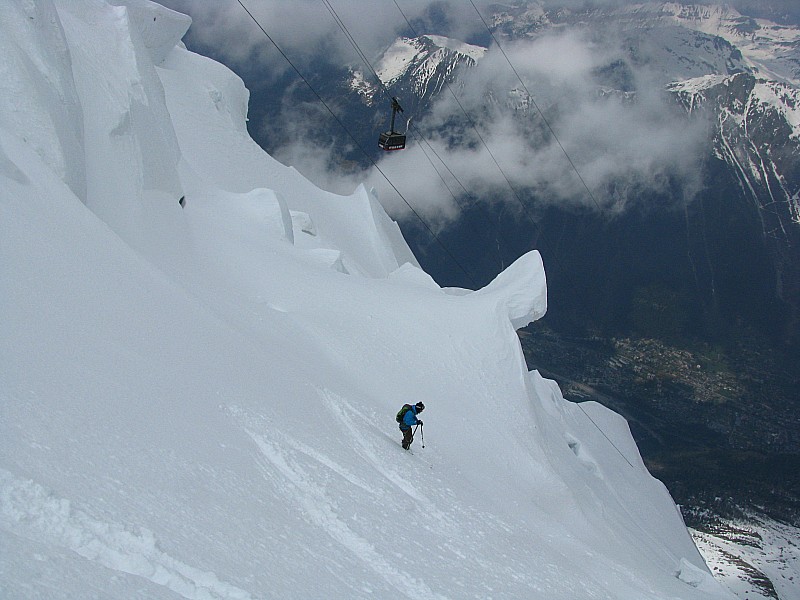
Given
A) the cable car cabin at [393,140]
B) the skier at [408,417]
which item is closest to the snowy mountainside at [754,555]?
the cable car cabin at [393,140]

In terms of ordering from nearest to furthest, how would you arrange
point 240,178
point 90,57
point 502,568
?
point 502,568 < point 90,57 < point 240,178

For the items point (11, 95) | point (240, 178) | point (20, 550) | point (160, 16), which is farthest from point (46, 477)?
point (160, 16)

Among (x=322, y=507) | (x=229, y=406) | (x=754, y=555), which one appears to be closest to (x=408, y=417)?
(x=229, y=406)

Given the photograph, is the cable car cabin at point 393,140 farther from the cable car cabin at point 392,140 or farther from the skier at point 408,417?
the skier at point 408,417

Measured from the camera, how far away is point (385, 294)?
30.4m

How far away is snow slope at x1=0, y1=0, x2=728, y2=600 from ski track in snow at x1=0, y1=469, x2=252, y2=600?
0.03m

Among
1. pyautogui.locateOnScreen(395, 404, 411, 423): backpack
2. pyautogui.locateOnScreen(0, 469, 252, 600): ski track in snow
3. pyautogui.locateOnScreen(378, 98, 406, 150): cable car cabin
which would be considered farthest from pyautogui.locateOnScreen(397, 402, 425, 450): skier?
pyautogui.locateOnScreen(378, 98, 406, 150): cable car cabin

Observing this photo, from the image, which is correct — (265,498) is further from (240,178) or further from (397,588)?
(240,178)

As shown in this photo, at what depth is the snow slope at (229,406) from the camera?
8.00 metres

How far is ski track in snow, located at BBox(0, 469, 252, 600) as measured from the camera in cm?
687

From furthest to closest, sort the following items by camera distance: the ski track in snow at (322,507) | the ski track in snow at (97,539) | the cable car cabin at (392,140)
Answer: the cable car cabin at (392,140) < the ski track in snow at (322,507) < the ski track in snow at (97,539)

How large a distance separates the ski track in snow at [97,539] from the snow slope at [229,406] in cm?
3

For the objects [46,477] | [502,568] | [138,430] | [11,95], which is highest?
[11,95]

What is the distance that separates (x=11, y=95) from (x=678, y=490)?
161643 millimetres
